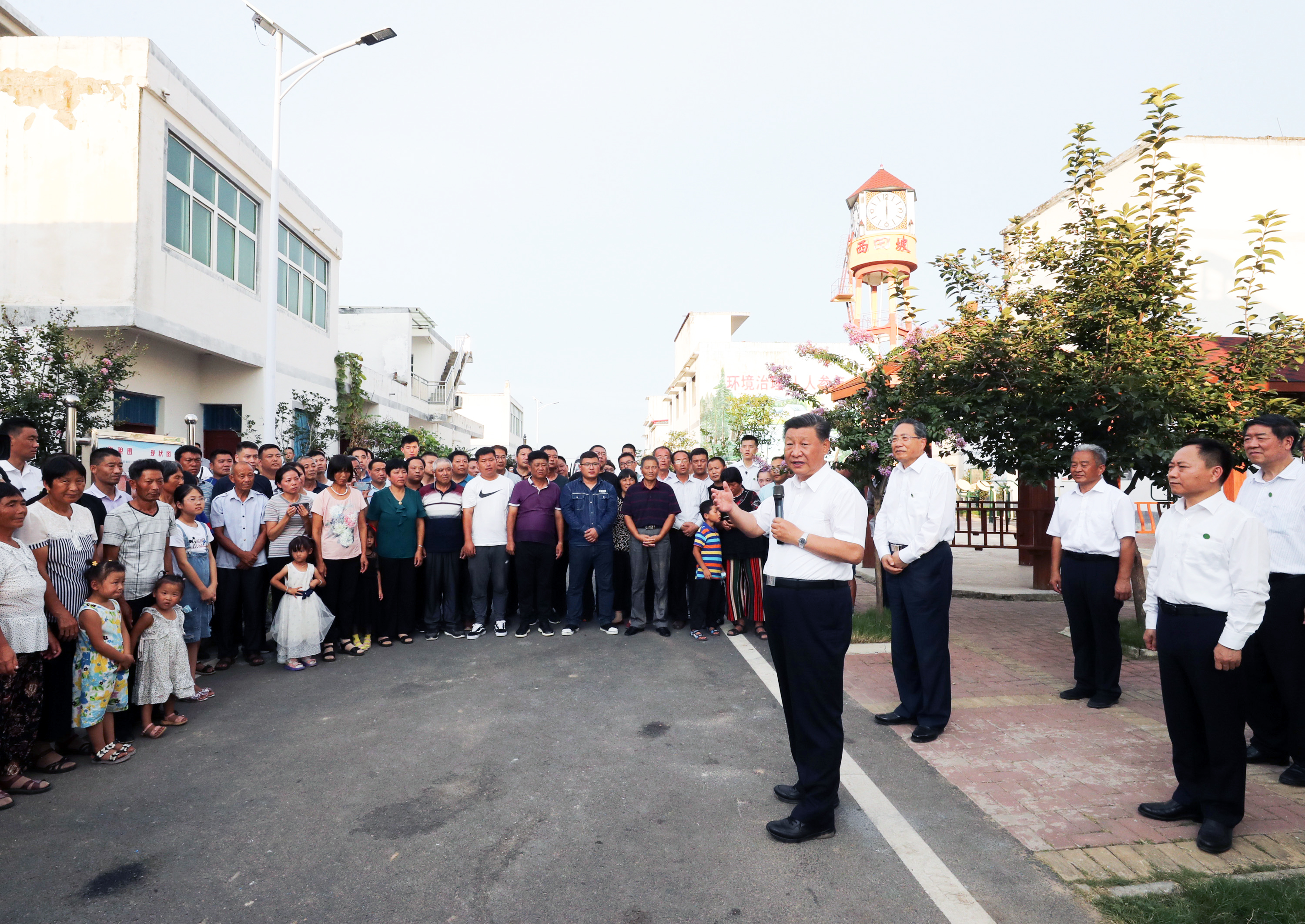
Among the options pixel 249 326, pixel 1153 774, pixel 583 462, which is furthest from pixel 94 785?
pixel 249 326

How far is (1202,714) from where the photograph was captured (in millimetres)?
3680

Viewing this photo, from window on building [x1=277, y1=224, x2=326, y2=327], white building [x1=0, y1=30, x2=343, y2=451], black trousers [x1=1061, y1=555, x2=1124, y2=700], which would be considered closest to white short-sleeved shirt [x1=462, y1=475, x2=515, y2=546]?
black trousers [x1=1061, y1=555, x2=1124, y2=700]

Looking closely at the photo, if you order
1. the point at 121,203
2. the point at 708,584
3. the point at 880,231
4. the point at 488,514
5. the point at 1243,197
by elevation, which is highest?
the point at 880,231

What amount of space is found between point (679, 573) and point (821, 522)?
5.10 meters

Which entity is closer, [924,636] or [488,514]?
[924,636]

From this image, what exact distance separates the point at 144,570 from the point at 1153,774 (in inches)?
259

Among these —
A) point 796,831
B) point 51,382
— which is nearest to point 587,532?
point 796,831

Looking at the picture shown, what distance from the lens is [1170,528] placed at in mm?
3865

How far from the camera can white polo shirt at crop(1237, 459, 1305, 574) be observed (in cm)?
429

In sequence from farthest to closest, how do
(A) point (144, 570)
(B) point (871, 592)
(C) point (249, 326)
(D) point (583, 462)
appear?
(C) point (249, 326) < (B) point (871, 592) < (D) point (583, 462) < (A) point (144, 570)

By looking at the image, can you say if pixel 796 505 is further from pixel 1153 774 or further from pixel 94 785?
pixel 94 785

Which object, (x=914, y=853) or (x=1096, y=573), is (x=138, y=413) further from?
(x=1096, y=573)

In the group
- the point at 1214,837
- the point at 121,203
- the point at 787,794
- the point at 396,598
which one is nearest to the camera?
the point at 1214,837

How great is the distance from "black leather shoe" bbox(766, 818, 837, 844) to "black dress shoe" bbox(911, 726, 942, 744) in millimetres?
1485
